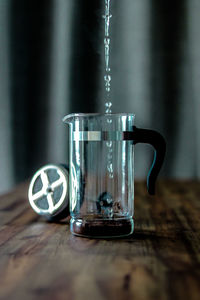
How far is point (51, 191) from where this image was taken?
967 millimetres

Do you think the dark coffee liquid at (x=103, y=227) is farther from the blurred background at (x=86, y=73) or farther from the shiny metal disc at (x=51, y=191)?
the blurred background at (x=86, y=73)

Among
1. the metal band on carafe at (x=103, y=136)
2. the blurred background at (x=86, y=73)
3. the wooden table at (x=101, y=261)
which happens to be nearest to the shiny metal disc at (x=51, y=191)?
the wooden table at (x=101, y=261)

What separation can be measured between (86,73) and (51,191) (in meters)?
1.42

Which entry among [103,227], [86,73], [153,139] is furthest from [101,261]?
[86,73]

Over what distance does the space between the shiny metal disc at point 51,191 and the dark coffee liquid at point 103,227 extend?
12 cm

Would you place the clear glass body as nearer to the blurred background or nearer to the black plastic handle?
the black plastic handle

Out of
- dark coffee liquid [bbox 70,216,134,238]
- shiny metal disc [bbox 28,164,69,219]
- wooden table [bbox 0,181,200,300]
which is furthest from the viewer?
shiny metal disc [bbox 28,164,69,219]

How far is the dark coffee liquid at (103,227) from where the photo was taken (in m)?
0.82

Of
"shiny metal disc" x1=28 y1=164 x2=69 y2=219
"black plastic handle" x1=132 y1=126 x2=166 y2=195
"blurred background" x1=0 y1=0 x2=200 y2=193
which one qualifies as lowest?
"shiny metal disc" x1=28 y1=164 x2=69 y2=219

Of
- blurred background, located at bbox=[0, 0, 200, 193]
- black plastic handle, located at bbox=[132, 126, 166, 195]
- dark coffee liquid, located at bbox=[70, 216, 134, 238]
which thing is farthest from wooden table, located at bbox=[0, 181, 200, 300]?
blurred background, located at bbox=[0, 0, 200, 193]

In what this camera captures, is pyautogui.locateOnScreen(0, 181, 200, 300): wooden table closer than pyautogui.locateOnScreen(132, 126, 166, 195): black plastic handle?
Yes

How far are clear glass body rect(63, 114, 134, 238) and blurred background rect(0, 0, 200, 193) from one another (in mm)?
1469

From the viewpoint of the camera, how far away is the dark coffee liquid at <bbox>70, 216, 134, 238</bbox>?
0.82 m

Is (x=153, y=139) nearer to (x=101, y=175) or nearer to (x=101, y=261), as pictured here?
(x=101, y=175)
